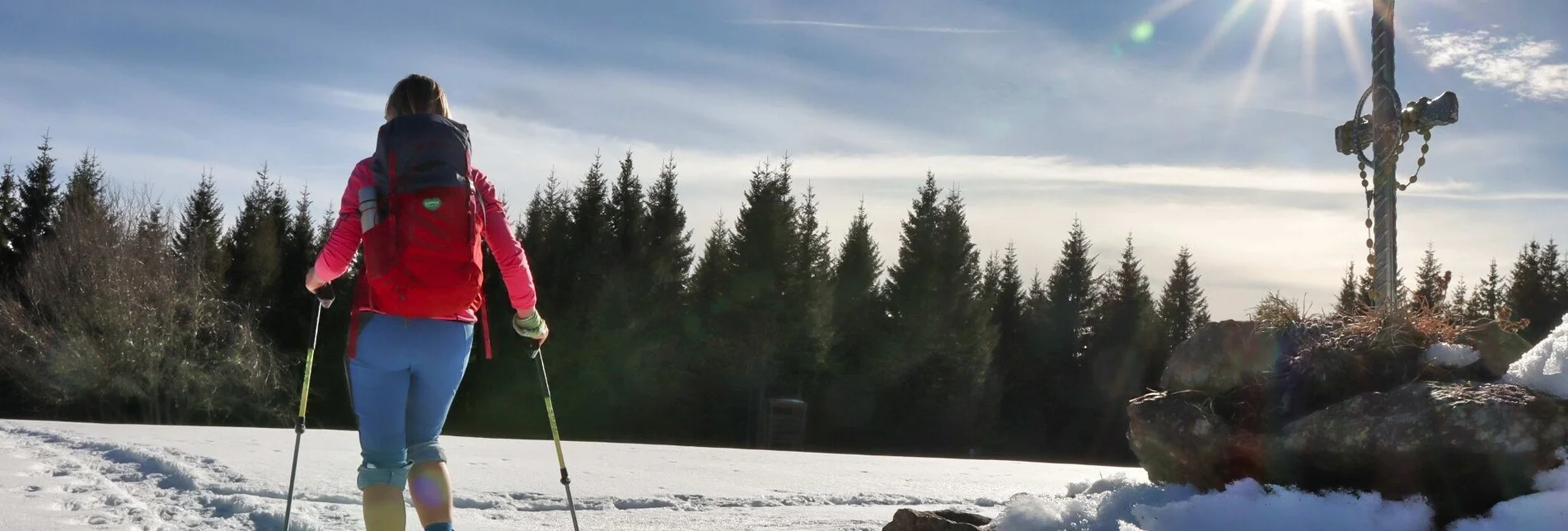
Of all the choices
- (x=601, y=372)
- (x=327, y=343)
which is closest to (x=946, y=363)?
(x=601, y=372)

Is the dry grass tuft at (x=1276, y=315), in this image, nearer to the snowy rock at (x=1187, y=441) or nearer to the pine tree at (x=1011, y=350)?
the snowy rock at (x=1187, y=441)

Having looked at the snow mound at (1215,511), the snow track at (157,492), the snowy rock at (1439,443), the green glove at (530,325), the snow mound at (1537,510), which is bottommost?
the snow track at (157,492)

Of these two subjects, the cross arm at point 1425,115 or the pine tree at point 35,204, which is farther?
the pine tree at point 35,204

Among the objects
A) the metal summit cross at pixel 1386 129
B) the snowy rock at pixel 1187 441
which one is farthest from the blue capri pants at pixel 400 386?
the metal summit cross at pixel 1386 129

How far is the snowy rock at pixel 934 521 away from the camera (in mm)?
3398

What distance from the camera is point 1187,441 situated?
3.53 m

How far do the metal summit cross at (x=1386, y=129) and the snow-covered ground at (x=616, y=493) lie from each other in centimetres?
155

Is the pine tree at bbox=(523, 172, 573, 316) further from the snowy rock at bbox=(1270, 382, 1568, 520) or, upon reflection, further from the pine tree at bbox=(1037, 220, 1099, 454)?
the snowy rock at bbox=(1270, 382, 1568, 520)

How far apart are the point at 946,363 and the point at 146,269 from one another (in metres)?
18.3

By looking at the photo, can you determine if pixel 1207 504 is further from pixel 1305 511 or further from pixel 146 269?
pixel 146 269

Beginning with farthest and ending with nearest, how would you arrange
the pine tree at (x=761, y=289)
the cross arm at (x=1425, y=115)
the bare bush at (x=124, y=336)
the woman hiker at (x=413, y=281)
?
the pine tree at (x=761, y=289)
the bare bush at (x=124, y=336)
the cross arm at (x=1425, y=115)
the woman hiker at (x=413, y=281)

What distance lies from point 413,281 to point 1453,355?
10.5 ft

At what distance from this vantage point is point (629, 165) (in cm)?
2531

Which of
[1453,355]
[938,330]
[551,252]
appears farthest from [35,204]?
[1453,355]
